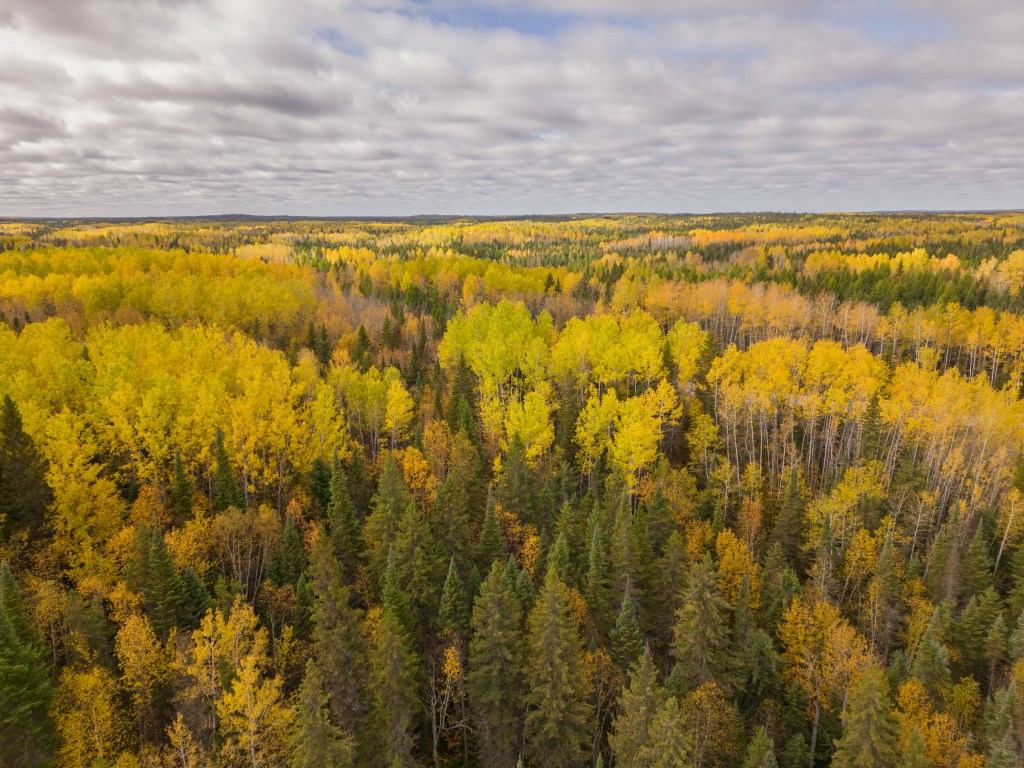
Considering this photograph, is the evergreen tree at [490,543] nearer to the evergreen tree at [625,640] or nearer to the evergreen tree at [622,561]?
the evergreen tree at [622,561]

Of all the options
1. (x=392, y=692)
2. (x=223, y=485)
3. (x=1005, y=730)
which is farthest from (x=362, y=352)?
(x=1005, y=730)

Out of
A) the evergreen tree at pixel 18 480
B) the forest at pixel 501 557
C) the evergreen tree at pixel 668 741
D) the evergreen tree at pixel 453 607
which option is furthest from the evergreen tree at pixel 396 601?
the evergreen tree at pixel 18 480

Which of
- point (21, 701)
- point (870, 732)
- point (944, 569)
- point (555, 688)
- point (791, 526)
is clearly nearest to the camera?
point (21, 701)

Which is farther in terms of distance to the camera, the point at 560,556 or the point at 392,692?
the point at 560,556

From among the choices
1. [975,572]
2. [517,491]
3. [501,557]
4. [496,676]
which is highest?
[517,491]

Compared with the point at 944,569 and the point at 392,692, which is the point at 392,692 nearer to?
the point at 392,692

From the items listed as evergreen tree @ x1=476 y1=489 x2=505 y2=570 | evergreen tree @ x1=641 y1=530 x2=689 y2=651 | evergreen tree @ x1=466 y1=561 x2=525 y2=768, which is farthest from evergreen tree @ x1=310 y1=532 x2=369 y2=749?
evergreen tree @ x1=641 y1=530 x2=689 y2=651

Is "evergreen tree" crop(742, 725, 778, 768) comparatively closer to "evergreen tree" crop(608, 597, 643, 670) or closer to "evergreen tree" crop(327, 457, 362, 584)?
"evergreen tree" crop(608, 597, 643, 670)

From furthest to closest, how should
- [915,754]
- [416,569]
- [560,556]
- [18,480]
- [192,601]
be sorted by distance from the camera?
[560,556], [416,569], [18,480], [192,601], [915,754]
